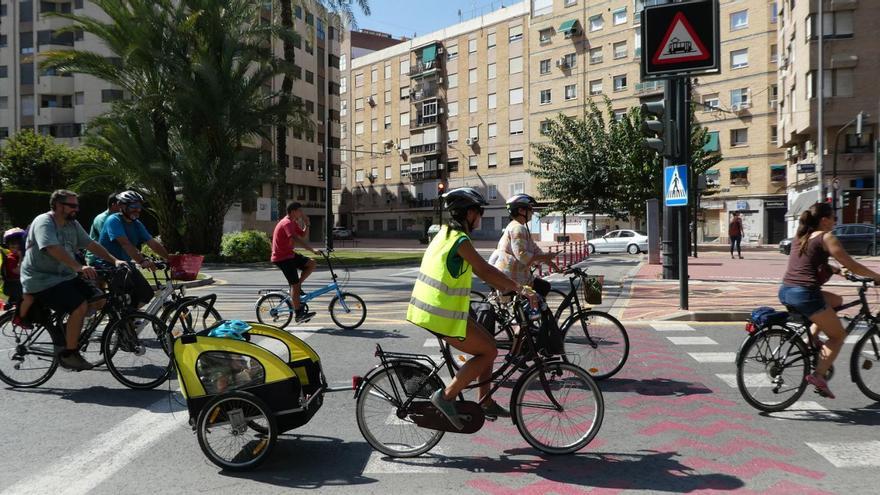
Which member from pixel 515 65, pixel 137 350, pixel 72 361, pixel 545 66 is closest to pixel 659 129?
pixel 137 350

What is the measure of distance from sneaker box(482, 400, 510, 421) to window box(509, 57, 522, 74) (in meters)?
58.2

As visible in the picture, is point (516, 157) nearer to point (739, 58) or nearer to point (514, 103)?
point (514, 103)

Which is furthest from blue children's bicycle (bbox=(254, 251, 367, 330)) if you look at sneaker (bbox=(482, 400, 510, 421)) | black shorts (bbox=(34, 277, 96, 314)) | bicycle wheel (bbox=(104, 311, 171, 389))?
sneaker (bbox=(482, 400, 510, 421))

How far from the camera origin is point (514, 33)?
60375 mm

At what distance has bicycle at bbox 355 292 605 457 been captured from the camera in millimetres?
4262

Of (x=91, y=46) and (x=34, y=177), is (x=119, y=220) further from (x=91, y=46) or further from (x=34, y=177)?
(x=91, y=46)

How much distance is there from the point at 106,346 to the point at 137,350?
0.28m

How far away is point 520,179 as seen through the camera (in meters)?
60.3

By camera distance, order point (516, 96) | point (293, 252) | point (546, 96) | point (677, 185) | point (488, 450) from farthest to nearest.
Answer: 1. point (516, 96)
2. point (546, 96)
3. point (677, 185)
4. point (293, 252)
5. point (488, 450)

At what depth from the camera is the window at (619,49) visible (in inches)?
2080

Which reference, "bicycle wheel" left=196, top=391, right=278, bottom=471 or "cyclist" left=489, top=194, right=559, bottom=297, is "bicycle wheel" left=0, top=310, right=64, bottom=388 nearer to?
"bicycle wheel" left=196, top=391, right=278, bottom=471

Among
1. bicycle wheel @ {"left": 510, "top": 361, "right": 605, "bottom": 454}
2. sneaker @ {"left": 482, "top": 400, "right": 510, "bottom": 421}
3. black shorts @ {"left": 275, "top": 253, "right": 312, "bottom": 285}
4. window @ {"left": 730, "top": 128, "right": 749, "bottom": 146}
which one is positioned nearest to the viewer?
bicycle wheel @ {"left": 510, "top": 361, "right": 605, "bottom": 454}

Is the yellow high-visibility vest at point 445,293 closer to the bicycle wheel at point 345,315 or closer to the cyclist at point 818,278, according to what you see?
the cyclist at point 818,278

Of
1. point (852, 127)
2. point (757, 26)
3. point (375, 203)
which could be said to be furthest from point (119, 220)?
point (375, 203)
